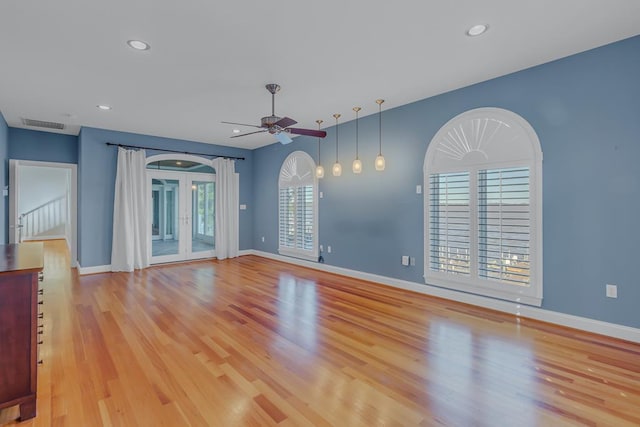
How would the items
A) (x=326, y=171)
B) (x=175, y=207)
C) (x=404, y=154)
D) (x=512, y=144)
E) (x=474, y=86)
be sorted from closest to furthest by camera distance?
(x=512, y=144)
(x=474, y=86)
(x=404, y=154)
(x=326, y=171)
(x=175, y=207)

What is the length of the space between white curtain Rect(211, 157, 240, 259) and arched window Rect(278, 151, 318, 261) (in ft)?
4.46

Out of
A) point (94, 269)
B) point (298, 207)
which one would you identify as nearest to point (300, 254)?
point (298, 207)

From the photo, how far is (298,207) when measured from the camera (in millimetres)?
7152

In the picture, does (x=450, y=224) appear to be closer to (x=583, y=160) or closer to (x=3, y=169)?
(x=583, y=160)

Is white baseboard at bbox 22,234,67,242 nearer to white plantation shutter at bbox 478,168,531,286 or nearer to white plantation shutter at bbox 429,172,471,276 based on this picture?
white plantation shutter at bbox 429,172,471,276

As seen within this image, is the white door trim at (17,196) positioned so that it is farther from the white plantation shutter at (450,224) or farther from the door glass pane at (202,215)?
the white plantation shutter at (450,224)

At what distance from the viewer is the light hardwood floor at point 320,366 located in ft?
6.70

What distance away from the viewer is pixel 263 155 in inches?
328

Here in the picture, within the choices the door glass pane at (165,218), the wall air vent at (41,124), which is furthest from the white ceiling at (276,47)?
the door glass pane at (165,218)

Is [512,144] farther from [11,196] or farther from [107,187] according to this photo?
[11,196]

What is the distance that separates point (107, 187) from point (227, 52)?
4881 millimetres

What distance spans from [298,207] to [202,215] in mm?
2720

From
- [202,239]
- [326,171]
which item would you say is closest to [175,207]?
[202,239]

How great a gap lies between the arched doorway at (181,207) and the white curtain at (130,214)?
383 mm
